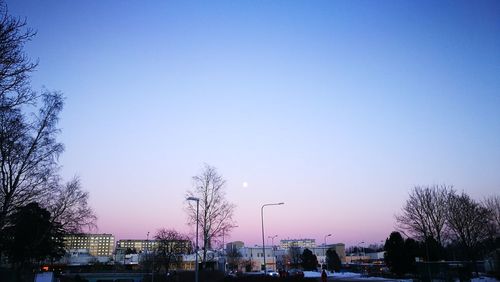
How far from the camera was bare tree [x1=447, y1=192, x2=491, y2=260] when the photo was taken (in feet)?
166

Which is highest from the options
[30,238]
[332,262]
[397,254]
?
[30,238]

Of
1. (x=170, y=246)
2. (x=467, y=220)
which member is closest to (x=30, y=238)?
(x=170, y=246)

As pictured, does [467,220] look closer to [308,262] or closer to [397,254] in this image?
[397,254]

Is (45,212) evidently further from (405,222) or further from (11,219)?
(405,222)

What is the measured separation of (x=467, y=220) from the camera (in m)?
50.4

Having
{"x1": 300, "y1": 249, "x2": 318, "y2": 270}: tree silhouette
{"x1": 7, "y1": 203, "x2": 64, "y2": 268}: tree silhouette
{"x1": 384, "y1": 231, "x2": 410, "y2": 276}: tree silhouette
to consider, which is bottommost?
{"x1": 300, "y1": 249, "x2": 318, "y2": 270}: tree silhouette

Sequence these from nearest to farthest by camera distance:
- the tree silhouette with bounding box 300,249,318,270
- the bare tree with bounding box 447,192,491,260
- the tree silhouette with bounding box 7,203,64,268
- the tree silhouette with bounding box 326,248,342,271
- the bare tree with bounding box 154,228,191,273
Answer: the tree silhouette with bounding box 7,203,64,268 < the bare tree with bounding box 447,192,491,260 < the bare tree with bounding box 154,228,191,273 < the tree silhouette with bounding box 326,248,342,271 < the tree silhouette with bounding box 300,249,318,270

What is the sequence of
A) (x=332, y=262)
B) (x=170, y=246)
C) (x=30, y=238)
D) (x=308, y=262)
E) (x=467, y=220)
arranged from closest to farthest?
(x=30, y=238) < (x=467, y=220) < (x=170, y=246) < (x=332, y=262) < (x=308, y=262)

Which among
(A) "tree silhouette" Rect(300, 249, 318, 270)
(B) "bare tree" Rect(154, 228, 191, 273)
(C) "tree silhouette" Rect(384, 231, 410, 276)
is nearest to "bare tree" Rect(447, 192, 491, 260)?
(C) "tree silhouette" Rect(384, 231, 410, 276)

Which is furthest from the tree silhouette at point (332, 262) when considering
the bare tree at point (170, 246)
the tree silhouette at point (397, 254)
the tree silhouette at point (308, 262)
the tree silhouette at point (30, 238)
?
the tree silhouette at point (30, 238)

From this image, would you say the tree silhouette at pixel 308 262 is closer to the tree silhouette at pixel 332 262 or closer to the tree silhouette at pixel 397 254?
the tree silhouette at pixel 332 262

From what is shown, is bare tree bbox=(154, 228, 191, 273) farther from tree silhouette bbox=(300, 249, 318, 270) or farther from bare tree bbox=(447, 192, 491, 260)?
bare tree bbox=(447, 192, 491, 260)

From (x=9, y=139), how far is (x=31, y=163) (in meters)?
3.98

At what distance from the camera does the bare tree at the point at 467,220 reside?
166ft
